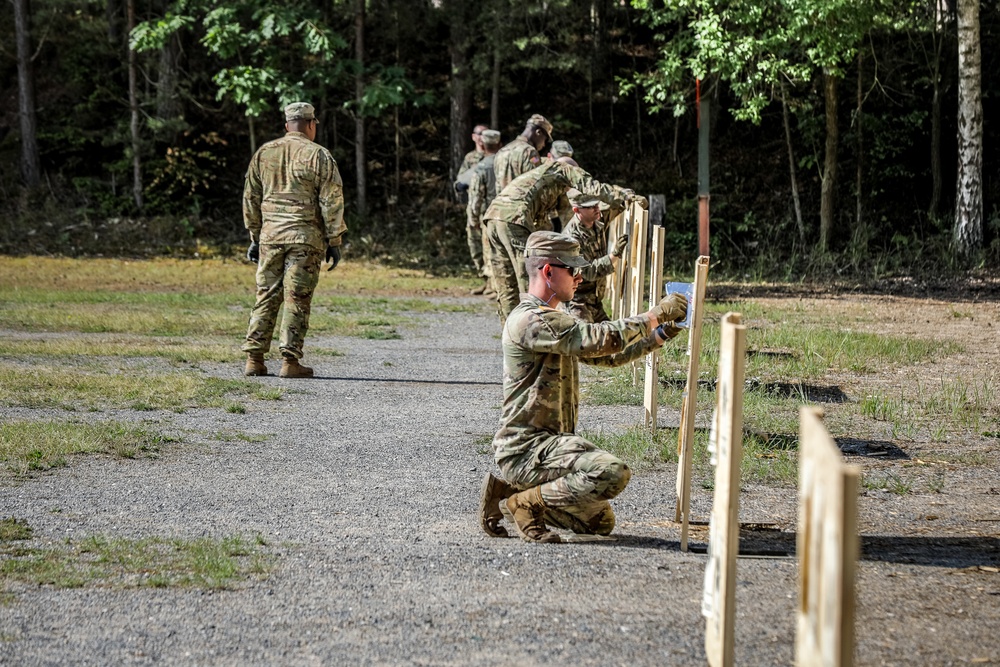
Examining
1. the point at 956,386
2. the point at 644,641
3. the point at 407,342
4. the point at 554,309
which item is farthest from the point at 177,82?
the point at 644,641

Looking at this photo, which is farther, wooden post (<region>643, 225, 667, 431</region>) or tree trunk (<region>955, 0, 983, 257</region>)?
tree trunk (<region>955, 0, 983, 257</region>)

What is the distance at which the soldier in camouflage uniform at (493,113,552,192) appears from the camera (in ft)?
39.3

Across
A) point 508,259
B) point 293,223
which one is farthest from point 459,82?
point 293,223

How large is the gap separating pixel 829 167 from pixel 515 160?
1178 centimetres

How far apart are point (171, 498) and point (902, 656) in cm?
403

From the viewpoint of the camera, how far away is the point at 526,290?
33.6ft

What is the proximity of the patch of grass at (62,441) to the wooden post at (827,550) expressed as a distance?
5.93m

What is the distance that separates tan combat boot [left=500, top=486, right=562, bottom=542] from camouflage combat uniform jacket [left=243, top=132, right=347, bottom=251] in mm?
5227

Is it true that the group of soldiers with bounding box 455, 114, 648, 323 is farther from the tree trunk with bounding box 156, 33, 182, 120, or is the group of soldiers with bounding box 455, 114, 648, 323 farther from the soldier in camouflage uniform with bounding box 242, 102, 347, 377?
the tree trunk with bounding box 156, 33, 182, 120

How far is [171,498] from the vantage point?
6.96 metres

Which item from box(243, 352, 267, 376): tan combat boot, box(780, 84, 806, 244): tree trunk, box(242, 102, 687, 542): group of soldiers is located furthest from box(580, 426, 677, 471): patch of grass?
box(780, 84, 806, 244): tree trunk

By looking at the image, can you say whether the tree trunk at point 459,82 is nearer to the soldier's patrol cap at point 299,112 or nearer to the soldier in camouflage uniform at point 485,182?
the soldier in camouflage uniform at point 485,182

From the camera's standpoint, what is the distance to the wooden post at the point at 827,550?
2291mm

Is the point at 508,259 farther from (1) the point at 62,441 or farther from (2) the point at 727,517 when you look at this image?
(2) the point at 727,517
